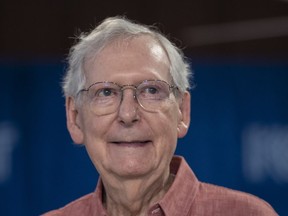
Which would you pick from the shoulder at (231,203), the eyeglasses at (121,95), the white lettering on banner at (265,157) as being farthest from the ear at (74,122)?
the white lettering on banner at (265,157)

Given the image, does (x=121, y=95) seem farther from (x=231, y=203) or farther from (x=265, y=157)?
(x=265, y=157)

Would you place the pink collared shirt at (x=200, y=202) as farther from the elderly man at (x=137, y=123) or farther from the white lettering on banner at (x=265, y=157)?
the white lettering on banner at (x=265, y=157)

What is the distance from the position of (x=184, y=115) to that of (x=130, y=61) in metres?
0.25

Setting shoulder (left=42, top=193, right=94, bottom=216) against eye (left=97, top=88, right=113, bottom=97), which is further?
shoulder (left=42, top=193, right=94, bottom=216)

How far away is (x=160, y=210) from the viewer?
1.63m

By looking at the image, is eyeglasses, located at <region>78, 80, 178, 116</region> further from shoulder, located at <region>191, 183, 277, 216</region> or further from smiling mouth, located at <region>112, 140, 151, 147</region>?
shoulder, located at <region>191, 183, 277, 216</region>

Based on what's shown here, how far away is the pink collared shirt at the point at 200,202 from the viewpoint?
1.58m

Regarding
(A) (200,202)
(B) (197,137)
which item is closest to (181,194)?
(A) (200,202)

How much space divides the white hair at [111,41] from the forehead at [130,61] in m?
0.01

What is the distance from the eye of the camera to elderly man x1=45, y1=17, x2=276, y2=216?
1569mm

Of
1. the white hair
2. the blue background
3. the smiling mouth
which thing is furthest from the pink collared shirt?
the blue background

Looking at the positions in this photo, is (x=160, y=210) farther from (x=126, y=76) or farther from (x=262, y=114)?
(x=262, y=114)

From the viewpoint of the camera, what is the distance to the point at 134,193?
162cm

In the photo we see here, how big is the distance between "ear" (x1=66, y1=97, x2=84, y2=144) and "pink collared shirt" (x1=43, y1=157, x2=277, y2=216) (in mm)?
186
